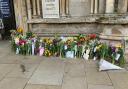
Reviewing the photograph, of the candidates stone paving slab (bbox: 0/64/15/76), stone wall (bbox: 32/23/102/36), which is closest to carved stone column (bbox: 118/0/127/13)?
stone wall (bbox: 32/23/102/36)

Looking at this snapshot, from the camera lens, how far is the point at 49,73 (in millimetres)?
4551

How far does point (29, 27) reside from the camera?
23.7 ft

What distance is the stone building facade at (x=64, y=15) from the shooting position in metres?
6.67

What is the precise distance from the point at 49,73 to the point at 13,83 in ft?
3.11

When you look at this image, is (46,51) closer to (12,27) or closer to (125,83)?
(125,83)

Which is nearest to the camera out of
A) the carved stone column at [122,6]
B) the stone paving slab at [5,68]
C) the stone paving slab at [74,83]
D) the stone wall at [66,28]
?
the stone paving slab at [74,83]

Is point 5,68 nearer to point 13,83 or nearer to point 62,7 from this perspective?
point 13,83

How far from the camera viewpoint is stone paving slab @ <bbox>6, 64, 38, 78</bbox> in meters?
4.45

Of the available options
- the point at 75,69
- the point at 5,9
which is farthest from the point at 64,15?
the point at 5,9

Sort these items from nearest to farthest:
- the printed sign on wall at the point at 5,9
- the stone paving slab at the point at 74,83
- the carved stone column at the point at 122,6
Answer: the stone paving slab at the point at 74,83
the carved stone column at the point at 122,6
the printed sign on wall at the point at 5,9

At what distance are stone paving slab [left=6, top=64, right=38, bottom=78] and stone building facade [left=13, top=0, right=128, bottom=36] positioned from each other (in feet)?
7.34

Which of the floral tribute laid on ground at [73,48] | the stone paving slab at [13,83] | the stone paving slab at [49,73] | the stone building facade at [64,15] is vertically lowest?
the stone paving slab at [13,83]

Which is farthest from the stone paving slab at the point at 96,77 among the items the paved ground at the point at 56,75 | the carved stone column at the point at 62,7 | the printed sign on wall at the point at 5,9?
the printed sign on wall at the point at 5,9

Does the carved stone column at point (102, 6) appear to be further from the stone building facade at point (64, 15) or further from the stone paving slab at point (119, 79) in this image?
the stone paving slab at point (119, 79)
